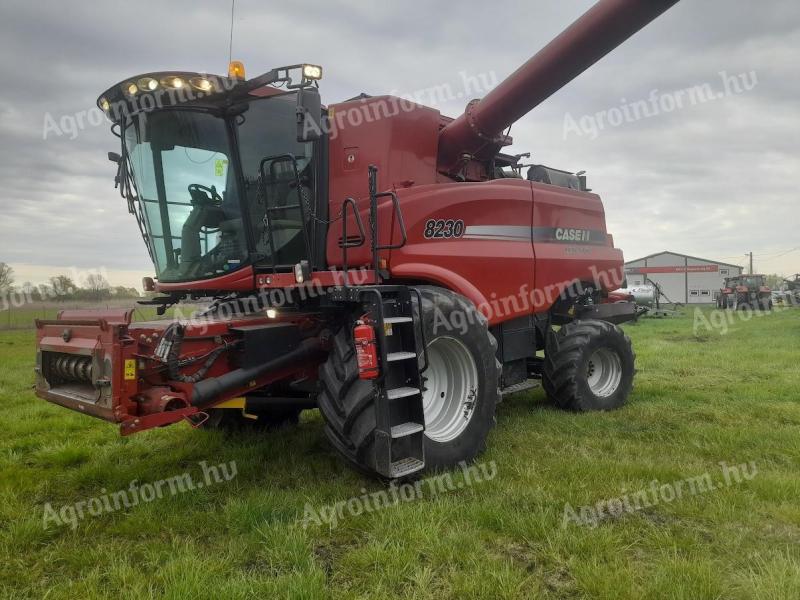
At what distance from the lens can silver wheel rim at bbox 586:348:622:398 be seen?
6262 millimetres

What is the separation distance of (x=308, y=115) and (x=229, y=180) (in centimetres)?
98

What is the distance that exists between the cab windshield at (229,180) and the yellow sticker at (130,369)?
1.29 metres

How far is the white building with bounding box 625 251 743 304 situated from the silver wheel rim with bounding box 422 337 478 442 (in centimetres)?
4536

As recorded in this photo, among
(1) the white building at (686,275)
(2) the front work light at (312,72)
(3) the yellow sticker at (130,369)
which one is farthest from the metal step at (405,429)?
(1) the white building at (686,275)

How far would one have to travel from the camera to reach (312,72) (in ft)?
12.5

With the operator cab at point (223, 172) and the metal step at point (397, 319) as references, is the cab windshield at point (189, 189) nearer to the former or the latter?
the operator cab at point (223, 172)

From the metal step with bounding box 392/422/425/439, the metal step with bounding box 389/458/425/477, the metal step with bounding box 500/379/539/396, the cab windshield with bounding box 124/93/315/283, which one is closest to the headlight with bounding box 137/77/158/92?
the cab windshield with bounding box 124/93/315/283

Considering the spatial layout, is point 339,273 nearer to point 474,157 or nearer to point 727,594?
point 474,157

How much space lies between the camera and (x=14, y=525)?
3.23m

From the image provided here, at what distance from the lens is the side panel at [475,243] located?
177 inches

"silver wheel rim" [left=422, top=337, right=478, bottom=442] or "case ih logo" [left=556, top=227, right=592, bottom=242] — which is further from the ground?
"case ih logo" [left=556, top=227, right=592, bottom=242]

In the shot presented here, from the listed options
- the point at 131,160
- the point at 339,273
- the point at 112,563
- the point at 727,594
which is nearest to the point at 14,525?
the point at 112,563

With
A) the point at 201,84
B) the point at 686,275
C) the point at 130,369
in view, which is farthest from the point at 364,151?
the point at 686,275

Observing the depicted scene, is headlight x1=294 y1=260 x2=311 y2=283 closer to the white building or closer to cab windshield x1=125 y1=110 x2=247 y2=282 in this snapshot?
cab windshield x1=125 y1=110 x2=247 y2=282
